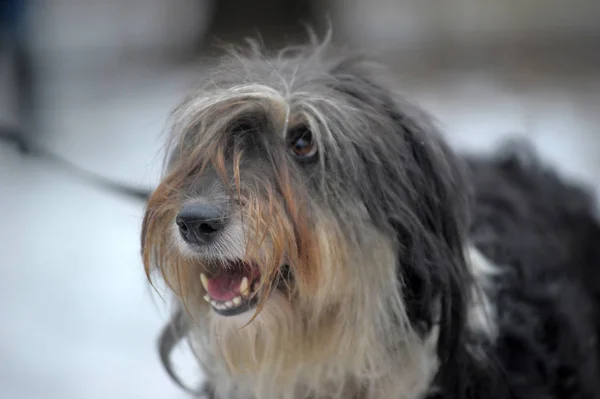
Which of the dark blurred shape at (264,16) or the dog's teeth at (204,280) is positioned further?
the dark blurred shape at (264,16)

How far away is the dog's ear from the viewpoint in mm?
2242

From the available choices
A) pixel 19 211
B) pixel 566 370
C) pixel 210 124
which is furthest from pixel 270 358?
pixel 19 211

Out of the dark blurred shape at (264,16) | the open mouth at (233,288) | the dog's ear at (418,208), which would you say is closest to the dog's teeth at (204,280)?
the open mouth at (233,288)

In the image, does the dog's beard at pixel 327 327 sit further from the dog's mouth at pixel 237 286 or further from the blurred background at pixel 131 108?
the blurred background at pixel 131 108

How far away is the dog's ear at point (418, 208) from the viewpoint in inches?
88.3

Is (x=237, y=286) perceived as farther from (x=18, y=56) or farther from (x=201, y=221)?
(x=18, y=56)

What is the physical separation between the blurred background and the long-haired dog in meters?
0.52

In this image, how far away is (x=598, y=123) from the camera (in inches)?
310

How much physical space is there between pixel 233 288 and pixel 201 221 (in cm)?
31

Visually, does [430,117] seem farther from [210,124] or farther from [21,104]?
[21,104]

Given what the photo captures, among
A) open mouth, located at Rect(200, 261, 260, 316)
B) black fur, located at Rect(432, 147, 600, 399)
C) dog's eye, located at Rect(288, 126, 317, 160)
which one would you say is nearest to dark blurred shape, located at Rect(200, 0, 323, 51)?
black fur, located at Rect(432, 147, 600, 399)

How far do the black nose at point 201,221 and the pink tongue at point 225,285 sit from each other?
0.22 m

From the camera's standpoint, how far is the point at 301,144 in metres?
2.26

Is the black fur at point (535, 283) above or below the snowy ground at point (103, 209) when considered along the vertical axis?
above
